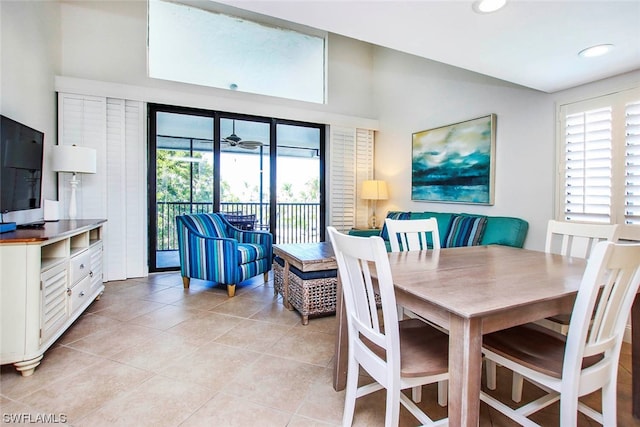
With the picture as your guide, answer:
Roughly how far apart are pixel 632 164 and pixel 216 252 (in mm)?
3608

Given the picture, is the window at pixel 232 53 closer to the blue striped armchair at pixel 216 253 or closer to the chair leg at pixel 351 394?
the blue striped armchair at pixel 216 253

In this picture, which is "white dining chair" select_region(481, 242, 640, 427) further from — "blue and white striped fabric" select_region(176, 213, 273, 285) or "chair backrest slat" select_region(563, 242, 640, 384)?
"blue and white striped fabric" select_region(176, 213, 273, 285)

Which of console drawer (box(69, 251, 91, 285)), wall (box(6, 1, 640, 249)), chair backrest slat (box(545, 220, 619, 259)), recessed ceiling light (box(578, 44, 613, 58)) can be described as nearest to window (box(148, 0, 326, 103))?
wall (box(6, 1, 640, 249))

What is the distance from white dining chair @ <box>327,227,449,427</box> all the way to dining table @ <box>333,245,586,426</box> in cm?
13

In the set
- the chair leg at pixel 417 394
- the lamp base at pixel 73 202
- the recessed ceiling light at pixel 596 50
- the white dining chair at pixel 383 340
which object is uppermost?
the recessed ceiling light at pixel 596 50

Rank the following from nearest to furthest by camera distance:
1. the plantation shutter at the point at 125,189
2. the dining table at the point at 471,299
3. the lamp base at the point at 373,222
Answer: the dining table at the point at 471,299
the plantation shutter at the point at 125,189
the lamp base at the point at 373,222

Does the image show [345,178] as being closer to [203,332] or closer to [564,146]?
[564,146]

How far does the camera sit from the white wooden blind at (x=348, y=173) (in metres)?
5.04

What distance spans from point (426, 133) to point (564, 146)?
1.68 metres

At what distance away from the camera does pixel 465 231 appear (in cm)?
334

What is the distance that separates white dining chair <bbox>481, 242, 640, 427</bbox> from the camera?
3.36 feet

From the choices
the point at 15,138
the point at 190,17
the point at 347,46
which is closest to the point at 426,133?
the point at 347,46

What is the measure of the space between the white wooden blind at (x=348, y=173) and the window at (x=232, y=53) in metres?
0.78

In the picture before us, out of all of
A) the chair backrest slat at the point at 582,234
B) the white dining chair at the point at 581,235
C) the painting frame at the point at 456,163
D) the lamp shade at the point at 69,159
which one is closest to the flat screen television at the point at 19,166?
the lamp shade at the point at 69,159
